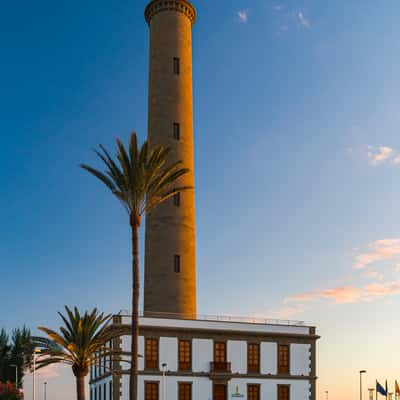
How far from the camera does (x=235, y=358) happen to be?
5516cm

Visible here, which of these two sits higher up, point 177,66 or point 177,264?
point 177,66

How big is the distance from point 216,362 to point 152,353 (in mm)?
5369

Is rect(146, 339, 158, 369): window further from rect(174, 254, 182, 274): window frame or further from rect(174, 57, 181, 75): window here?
rect(174, 57, 181, 75): window

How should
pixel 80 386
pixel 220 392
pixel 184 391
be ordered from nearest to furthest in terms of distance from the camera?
pixel 80 386
pixel 184 391
pixel 220 392

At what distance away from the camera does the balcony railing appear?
54041 mm

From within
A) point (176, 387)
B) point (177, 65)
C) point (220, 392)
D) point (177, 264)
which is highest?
point (177, 65)

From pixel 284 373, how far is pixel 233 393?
485cm

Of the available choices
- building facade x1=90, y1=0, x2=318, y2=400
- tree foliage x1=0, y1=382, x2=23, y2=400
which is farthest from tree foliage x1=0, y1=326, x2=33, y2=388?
building facade x1=90, y1=0, x2=318, y2=400

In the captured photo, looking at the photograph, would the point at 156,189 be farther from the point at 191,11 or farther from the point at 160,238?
the point at 191,11

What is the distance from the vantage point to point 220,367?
5428 centimetres

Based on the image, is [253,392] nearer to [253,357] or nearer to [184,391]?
[253,357]

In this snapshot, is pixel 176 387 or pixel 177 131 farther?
pixel 177 131

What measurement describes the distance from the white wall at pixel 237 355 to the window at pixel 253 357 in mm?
369

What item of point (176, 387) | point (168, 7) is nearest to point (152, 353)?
point (176, 387)
